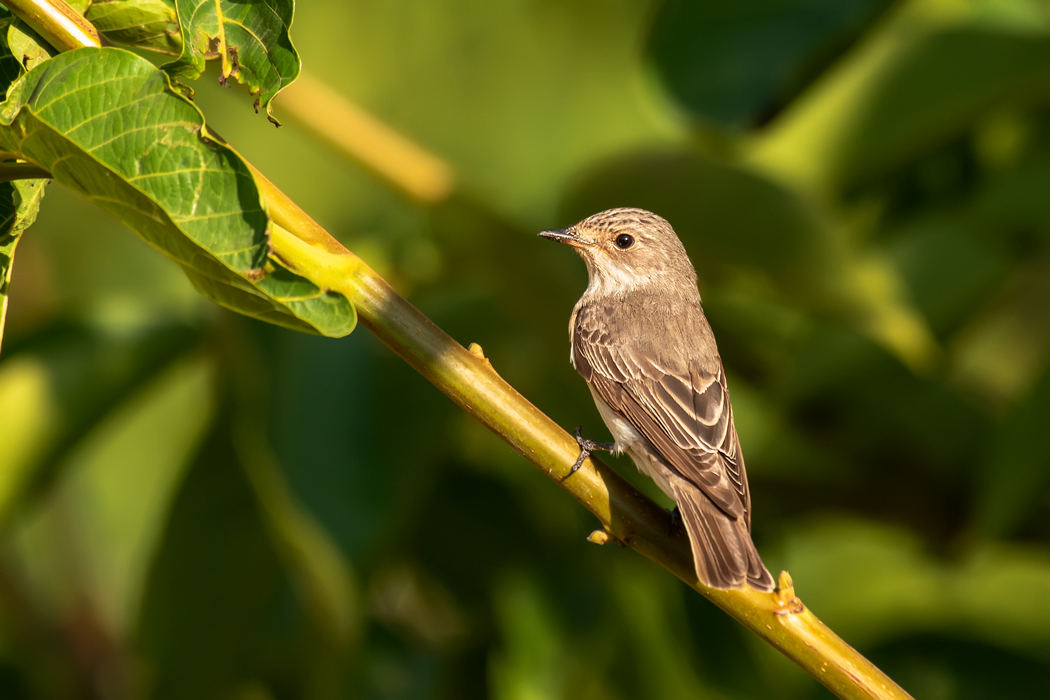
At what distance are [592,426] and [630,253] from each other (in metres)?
0.63

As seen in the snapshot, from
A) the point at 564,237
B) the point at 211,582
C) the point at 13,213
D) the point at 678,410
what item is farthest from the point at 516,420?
the point at 211,582

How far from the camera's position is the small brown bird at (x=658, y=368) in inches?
97.7

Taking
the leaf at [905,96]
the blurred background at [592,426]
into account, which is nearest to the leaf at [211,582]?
the blurred background at [592,426]

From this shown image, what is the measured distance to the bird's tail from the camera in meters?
1.76

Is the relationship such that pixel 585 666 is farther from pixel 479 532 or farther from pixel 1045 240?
pixel 1045 240

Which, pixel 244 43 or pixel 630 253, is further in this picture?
pixel 630 253

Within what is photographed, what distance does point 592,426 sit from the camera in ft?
9.27

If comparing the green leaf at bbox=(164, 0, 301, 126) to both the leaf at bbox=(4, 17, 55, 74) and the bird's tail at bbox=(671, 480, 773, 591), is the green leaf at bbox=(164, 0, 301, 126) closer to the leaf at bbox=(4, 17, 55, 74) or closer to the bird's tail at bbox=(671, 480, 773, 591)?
the leaf at bbox=(4, 17, 55, 74)

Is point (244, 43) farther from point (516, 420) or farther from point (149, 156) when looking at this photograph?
point (516, 420)

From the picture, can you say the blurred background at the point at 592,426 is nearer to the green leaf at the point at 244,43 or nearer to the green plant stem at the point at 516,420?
the green plant stem at the point at 516,420

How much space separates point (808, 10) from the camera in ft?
8.82

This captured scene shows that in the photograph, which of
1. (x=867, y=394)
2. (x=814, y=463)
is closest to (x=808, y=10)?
(x=867, y=394)

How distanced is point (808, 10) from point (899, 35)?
35.0 inches

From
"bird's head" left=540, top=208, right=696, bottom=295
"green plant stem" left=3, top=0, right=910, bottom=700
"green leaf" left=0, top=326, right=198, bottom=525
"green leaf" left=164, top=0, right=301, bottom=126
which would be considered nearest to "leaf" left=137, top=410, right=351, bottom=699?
"green leaf" left=0, top=326, right=198, bottom=525
